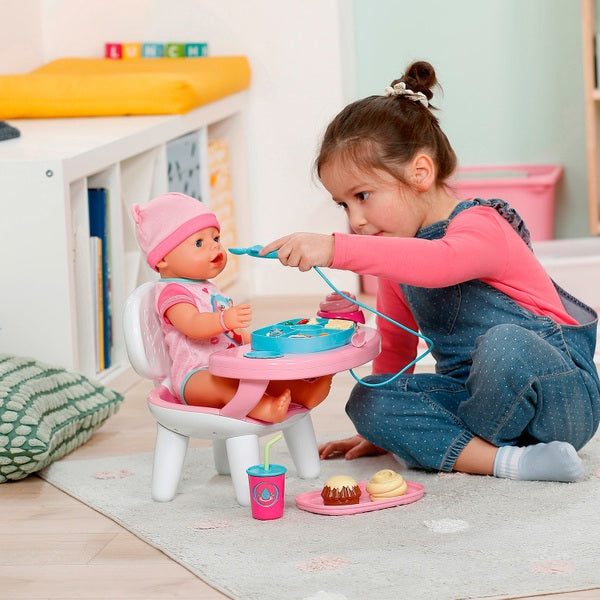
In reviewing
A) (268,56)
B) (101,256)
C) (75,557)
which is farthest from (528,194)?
(75,557)

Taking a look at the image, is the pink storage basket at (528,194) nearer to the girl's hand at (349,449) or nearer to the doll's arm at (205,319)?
the girl's hand at (349,449)

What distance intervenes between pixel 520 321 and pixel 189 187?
4.11 ft

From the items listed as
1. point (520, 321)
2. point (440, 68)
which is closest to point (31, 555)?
point (520, 321)

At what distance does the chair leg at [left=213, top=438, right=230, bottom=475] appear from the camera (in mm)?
1521

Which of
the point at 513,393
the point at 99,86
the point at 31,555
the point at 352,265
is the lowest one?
the point at 31,555

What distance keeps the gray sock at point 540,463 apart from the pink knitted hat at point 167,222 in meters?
0.48

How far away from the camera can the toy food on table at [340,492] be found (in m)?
1.34

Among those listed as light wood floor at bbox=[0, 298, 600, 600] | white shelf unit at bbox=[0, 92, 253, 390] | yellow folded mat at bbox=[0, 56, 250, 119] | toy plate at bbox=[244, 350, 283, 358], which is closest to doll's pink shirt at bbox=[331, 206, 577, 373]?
toy plate at bbox=[244, 350, 283, 358]

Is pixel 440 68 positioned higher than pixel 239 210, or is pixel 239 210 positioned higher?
pixel 440 68

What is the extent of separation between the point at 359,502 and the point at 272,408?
0.15 metres

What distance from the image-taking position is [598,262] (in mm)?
2467

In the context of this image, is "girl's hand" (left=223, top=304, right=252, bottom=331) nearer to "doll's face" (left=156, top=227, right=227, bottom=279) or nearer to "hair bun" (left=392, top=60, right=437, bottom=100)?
"doll's face" (left=156, top=227, right=227, bottom=279)

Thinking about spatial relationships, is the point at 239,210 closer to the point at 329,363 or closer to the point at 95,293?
the point at 95,293

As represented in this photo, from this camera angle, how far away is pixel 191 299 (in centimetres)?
142
